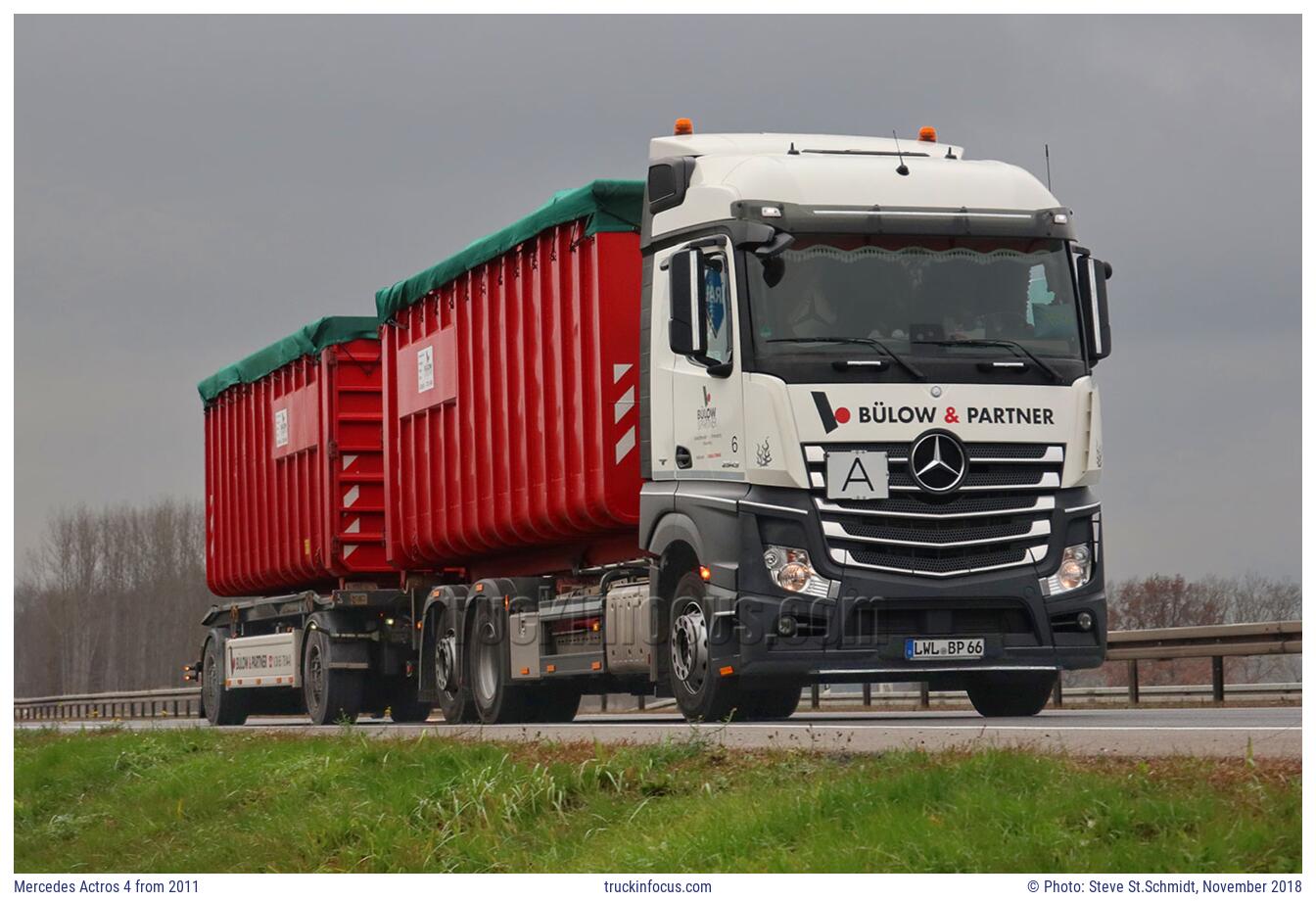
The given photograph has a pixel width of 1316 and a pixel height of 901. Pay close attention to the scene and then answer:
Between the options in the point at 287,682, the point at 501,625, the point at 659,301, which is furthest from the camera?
the point at 287,682

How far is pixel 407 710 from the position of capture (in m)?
22.1

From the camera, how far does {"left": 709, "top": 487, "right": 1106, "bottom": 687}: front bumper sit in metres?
14.2

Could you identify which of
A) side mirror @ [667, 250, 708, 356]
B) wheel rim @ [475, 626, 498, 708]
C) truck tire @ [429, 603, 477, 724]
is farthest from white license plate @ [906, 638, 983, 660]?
truck tire @ [429, 603, 477, 724]

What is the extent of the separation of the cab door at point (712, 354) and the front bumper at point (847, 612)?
1.41ft

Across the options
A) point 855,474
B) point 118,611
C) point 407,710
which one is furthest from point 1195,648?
point 118,611

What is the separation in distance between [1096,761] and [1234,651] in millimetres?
10808

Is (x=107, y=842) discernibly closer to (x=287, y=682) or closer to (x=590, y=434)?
(x=590, y=434)

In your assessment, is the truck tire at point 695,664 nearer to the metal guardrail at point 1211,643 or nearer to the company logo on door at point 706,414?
the company logo on door at point 706,414

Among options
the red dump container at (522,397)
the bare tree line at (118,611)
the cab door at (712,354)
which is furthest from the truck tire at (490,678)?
the bare tree line at (118,611)

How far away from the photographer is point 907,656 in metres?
14.3

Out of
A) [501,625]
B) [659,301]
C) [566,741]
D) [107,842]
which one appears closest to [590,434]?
[659,301]

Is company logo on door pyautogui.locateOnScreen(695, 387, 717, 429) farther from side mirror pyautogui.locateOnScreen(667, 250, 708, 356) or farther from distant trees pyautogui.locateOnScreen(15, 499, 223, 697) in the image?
distant trees pyautogui.locateOnScreen(15, 499, 223, 697)

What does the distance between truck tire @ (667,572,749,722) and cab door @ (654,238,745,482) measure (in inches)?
35.0

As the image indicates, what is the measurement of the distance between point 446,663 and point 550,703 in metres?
1.17
